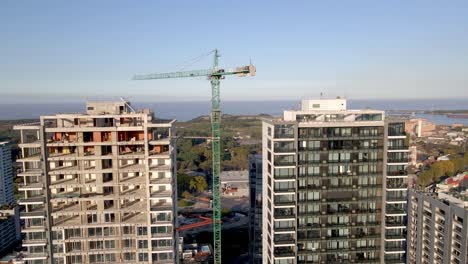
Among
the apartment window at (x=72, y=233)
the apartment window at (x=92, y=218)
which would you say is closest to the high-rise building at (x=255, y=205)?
the apartment window at (x=92, y=218)

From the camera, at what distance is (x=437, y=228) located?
138 feet

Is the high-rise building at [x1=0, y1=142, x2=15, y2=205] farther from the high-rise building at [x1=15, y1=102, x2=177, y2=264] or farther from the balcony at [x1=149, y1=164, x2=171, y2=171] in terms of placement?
the balcony at [x1=149, y1=164, x2=171, y2=171]

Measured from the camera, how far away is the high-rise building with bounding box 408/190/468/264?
3812cm

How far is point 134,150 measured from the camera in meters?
29.0

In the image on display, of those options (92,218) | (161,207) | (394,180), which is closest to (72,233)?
(92,218)

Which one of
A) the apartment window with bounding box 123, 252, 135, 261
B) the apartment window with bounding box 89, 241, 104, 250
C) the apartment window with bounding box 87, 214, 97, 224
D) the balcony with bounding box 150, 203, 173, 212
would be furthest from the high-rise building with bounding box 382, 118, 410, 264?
the apartment window with bounding box 87, 214, 97, 224

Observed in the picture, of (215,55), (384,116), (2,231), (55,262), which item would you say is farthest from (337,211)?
(2,231)

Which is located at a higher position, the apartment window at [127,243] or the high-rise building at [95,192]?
the high-rise building at [95,192]

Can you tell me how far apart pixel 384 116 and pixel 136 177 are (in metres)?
22.3

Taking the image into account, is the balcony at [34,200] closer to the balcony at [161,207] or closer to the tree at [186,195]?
the balcony at [161,207]

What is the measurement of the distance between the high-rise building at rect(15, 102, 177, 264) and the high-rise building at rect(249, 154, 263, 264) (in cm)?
1927

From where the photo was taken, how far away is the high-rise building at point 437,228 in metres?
38.1

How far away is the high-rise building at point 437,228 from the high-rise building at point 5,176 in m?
80.0

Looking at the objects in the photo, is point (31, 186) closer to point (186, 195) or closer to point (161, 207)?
point (161, 207)
